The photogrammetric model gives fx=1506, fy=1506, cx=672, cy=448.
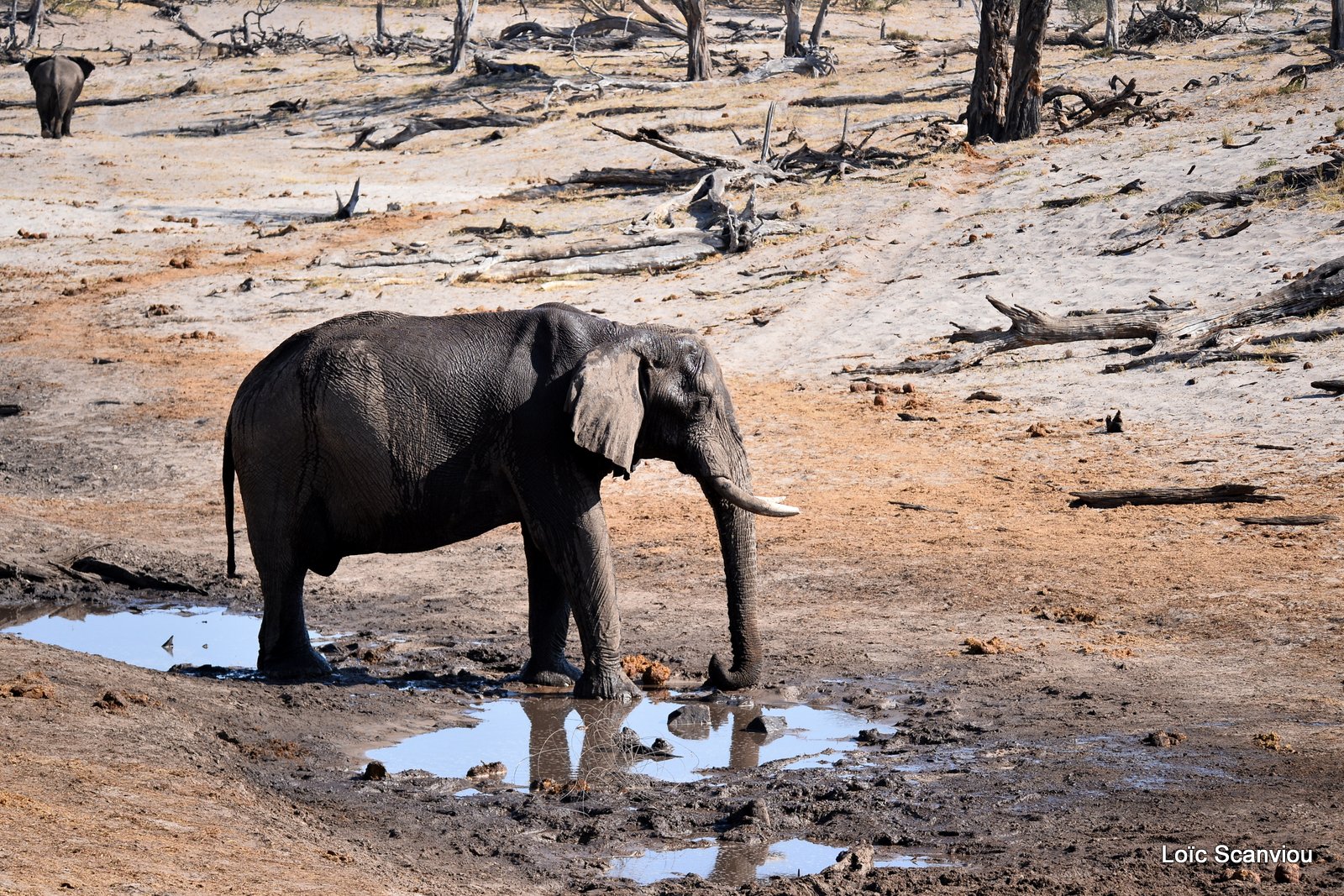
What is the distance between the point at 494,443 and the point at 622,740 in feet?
5.20

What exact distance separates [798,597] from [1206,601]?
2.43 metres

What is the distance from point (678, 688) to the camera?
25.4ft

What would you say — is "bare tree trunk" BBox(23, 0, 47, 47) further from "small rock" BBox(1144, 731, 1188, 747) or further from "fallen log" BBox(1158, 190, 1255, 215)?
"small rock" BBox(1144, 731, 1188, 747)

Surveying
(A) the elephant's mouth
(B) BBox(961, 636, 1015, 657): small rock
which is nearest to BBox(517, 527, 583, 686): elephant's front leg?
(A) the elephant's mouth

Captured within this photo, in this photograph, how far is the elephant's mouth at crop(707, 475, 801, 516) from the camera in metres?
7.14

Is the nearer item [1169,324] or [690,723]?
[690,723]

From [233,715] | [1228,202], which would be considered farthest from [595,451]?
[1228,202]

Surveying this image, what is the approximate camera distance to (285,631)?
25.3 feet

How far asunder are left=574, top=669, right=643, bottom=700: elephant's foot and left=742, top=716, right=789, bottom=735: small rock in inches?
27.0

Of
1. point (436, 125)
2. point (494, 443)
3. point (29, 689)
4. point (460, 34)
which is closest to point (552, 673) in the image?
point (494, 443)

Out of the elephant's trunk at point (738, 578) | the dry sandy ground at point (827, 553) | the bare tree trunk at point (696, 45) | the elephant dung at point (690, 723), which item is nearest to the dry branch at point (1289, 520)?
the dry sandy ground at point (827, 553)

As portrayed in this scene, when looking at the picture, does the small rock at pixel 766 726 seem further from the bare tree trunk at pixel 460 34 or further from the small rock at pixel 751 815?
the bare tree trunk at pixel 460 34

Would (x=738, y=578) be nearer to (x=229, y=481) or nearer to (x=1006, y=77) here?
(x=229, y=481)

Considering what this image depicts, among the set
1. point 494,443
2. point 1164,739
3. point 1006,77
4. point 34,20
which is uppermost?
point 34,20
